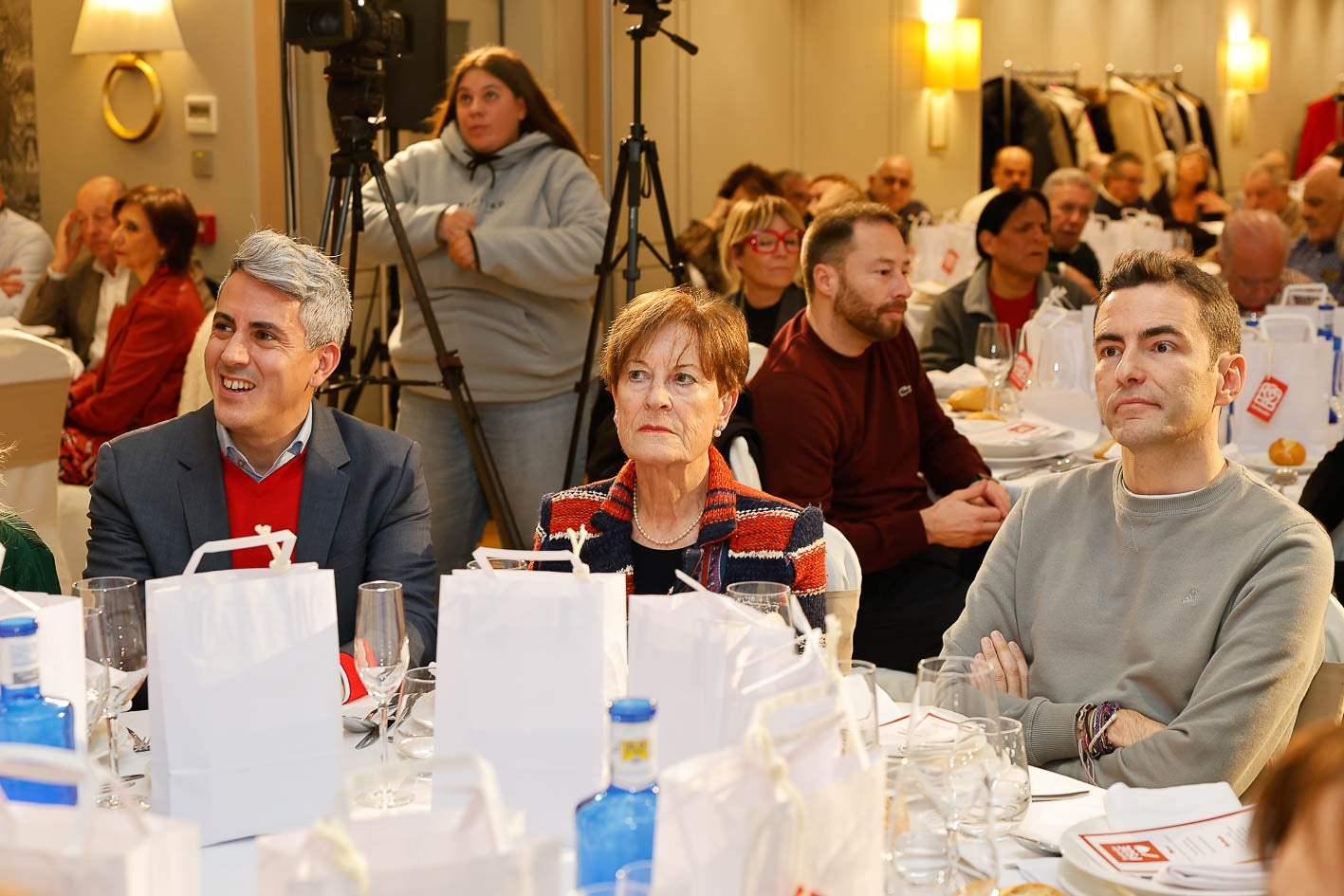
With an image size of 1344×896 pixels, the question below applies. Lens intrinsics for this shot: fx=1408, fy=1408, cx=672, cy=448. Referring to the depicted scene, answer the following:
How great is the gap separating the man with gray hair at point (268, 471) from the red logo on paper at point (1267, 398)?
83.7 inches

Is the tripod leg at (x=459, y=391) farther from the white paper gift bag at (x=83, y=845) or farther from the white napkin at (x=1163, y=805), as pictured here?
the white paper gift bag at (x=83, y=845)

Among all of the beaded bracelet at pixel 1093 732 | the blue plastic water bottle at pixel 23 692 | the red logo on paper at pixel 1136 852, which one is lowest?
the beaded bracelet at pixel 1093 732

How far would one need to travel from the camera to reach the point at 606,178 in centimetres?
586

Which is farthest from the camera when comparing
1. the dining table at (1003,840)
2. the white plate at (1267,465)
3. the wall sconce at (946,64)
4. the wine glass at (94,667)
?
the wall sconce at (946,64)

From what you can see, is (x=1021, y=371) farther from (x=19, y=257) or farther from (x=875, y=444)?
(x=19, y=257)

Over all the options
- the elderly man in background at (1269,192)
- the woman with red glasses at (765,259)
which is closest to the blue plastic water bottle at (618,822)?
the woman with red glasses at (765,259)

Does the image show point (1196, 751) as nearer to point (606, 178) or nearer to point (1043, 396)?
point (1043, 396)

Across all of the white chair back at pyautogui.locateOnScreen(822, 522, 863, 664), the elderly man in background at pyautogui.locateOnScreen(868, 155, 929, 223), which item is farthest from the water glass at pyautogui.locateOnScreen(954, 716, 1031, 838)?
the elderly man in background at pyautogui.locateOnScreen(868, 155, 929, 223)

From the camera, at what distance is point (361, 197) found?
378 centimetres

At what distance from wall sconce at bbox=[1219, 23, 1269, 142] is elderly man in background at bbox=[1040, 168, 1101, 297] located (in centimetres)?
768

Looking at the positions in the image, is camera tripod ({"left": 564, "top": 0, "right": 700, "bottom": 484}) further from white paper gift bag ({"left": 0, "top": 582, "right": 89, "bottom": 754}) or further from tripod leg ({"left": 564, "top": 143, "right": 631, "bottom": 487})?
white paper gift bag ({"left": 0, "top": 582, "right": 89, "bottom": 754})

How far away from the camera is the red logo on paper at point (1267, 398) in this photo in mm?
3350

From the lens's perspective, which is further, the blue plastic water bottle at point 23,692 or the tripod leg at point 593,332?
the tripod leg at point 593,332

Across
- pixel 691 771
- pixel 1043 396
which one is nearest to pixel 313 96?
pixel 1043 396
